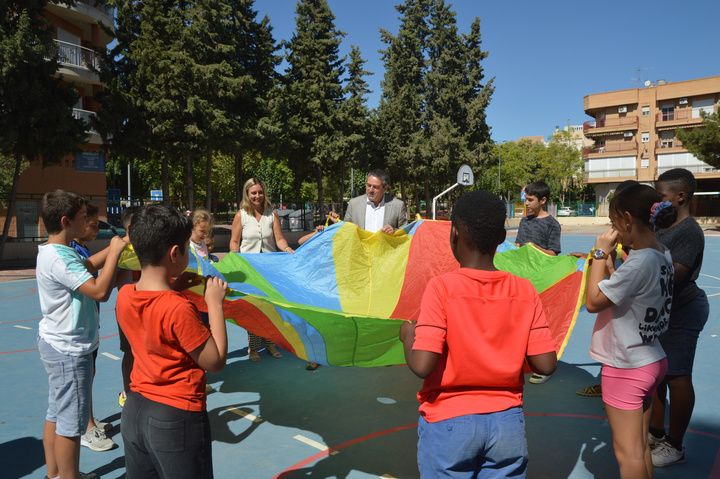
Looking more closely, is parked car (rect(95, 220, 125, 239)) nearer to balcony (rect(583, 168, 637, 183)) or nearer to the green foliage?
the green foliage

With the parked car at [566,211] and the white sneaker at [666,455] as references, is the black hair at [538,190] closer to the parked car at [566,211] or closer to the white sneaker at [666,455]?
the white sneaker at [666,455]

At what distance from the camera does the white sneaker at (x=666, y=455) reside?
3305 mm

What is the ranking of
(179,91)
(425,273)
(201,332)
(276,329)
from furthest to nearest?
(179,91), (425,273), (276,329), (201,332)

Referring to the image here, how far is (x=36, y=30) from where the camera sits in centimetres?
1475

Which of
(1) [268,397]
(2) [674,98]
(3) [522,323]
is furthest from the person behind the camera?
(2) [674,98]

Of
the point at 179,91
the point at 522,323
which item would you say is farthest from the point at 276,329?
the point at 179,91

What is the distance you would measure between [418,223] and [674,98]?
5516 cm

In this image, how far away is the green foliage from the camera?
98.0 feet

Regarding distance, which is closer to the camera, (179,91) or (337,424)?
(337,424)

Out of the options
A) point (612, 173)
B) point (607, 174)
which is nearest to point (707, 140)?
point (612, 173)

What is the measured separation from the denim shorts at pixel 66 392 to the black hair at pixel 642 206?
2957mm

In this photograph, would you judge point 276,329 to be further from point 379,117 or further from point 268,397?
point 379,117

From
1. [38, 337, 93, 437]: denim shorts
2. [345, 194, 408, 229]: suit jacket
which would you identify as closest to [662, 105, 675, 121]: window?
[345, 194, 408, 229]: suit jacket

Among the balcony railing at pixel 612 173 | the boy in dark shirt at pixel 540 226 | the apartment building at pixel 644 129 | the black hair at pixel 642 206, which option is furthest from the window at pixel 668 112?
the black hair at pixel 642 206
